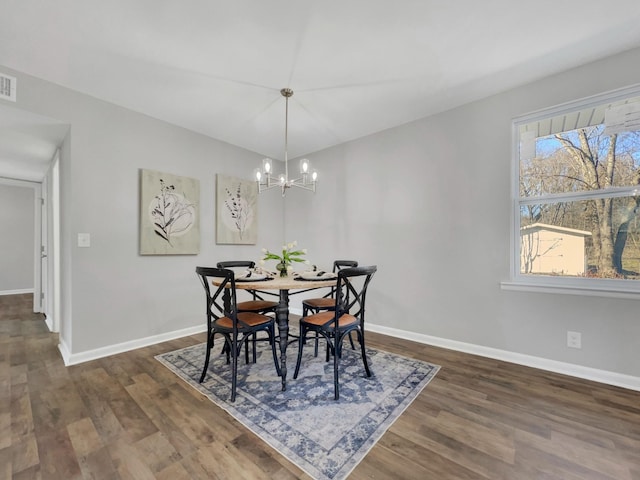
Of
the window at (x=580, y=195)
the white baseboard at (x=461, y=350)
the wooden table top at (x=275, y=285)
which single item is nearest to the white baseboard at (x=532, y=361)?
the white baseboard at (x=461, y=350)

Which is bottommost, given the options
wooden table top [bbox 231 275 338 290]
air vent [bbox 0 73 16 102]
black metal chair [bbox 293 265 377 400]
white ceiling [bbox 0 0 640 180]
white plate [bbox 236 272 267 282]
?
black metal chair [bbox 293 265 377 400]

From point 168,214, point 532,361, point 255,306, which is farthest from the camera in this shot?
point 168,214

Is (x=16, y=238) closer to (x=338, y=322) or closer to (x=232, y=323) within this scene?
(x=232, y=323)

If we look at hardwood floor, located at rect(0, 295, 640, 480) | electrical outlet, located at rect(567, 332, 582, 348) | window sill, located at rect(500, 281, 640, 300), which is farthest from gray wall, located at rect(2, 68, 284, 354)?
electrical outlet, located at rect(567, 332, 582, 348)

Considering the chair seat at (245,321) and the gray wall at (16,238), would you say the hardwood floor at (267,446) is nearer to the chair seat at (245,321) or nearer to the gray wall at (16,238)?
the chair seat at (245,321)

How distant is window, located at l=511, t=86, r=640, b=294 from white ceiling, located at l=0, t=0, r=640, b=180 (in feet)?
1.48

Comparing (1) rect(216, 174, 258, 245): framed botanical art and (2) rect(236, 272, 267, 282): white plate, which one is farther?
(1) rect(216, 174, 258, 245): framed botanical art

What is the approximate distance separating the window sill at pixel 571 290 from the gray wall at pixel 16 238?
8.75m

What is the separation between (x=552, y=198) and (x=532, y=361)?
4.71 feet

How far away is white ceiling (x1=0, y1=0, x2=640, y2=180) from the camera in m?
1.71

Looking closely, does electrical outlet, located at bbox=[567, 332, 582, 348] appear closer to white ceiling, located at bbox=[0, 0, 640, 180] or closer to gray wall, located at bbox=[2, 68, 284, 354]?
white ceiling, located at bbox=[0, 0, 640, 180]

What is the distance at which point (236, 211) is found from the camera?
381cm

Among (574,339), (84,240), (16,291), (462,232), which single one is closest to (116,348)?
(84,240)

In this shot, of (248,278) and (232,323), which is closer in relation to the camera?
(232,323)
